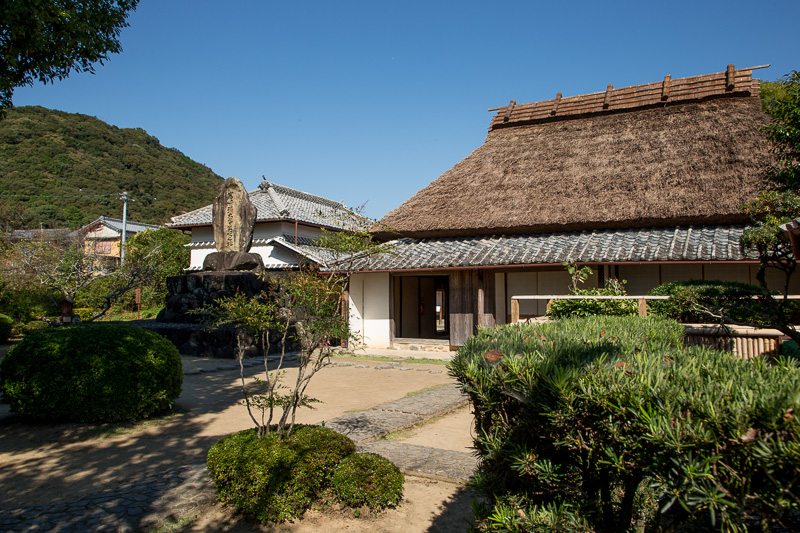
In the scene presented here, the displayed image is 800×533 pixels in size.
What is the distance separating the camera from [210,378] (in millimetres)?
9695

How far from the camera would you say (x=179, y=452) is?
514 cm

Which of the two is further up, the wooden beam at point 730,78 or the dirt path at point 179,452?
the wooden beam at point 730,78

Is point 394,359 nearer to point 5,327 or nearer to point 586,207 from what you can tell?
point 586,207

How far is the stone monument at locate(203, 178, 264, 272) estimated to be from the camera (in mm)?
13992

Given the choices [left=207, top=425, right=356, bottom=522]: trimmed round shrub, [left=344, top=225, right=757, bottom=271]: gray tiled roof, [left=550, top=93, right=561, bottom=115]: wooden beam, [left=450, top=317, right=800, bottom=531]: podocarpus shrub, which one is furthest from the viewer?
[left=550, top=93, right=561, bottom=115]: wooden beam

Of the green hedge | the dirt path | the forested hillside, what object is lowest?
the dirt path

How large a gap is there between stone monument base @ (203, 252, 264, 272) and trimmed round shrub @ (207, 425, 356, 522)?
33.4 ft

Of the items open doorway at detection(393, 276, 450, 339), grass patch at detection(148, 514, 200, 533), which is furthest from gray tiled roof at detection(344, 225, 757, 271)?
grass patch at detection(148, 514, 200, 533)

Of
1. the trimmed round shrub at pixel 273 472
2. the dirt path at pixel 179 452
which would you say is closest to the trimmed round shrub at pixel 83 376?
the dirt path at pixel 179 452

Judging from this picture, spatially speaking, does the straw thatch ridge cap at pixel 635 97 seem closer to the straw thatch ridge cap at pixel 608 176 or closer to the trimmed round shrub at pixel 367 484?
the straw thatch ridge cap at pixel 608 176

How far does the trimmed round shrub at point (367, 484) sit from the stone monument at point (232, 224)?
1083cm

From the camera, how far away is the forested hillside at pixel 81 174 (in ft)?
127

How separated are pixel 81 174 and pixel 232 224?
36.5 meters

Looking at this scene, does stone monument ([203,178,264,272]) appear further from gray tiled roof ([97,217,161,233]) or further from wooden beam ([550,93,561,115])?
gray tiled roof ([97,217,161,233])
